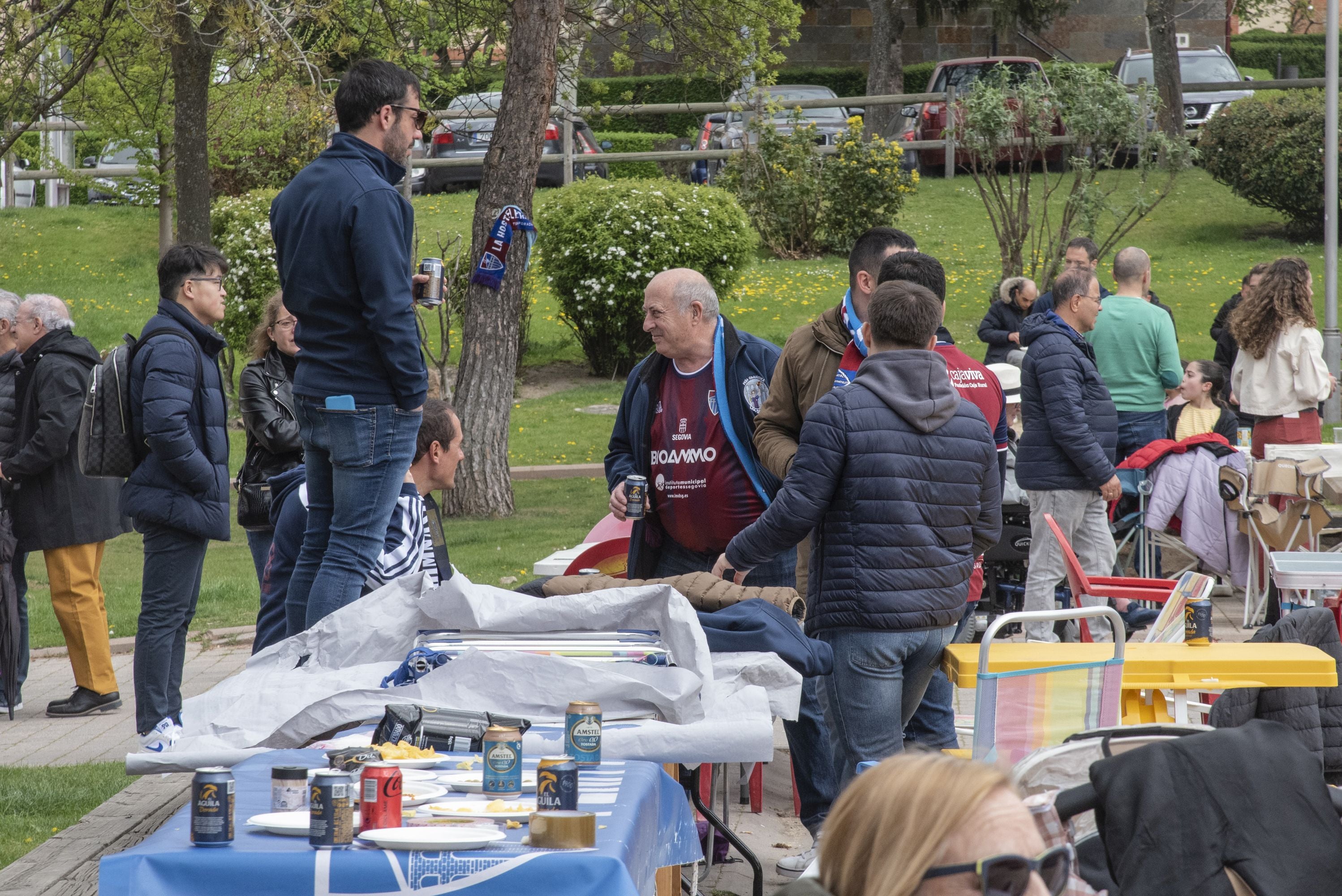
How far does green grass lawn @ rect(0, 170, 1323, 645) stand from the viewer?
35.8ft

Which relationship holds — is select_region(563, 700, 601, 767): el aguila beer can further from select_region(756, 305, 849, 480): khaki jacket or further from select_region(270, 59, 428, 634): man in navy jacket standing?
select_region(756, 305, 849, 480): khaki jacket

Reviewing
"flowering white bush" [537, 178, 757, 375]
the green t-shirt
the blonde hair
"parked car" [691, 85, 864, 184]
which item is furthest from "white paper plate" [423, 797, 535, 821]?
"parked car" [691, 85, 864, 184]

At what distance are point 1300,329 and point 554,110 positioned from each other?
17.1 metres

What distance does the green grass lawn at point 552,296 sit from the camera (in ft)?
35.8

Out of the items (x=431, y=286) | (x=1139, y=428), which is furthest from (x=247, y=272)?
(x=431, y=286)

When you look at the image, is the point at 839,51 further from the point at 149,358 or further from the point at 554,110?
the point at 149,358

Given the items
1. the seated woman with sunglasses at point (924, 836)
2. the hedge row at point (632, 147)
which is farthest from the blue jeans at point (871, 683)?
the hedge row at point (632, 147)

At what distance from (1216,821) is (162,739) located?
8.20 ft

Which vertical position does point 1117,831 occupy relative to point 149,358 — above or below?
below

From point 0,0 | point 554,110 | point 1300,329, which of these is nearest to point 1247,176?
point 554,110

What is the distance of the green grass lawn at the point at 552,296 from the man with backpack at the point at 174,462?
3363 millimetres

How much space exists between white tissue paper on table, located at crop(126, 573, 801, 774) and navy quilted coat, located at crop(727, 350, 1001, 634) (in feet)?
1.24

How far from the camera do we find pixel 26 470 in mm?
6980

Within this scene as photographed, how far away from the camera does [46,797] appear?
5.56m
